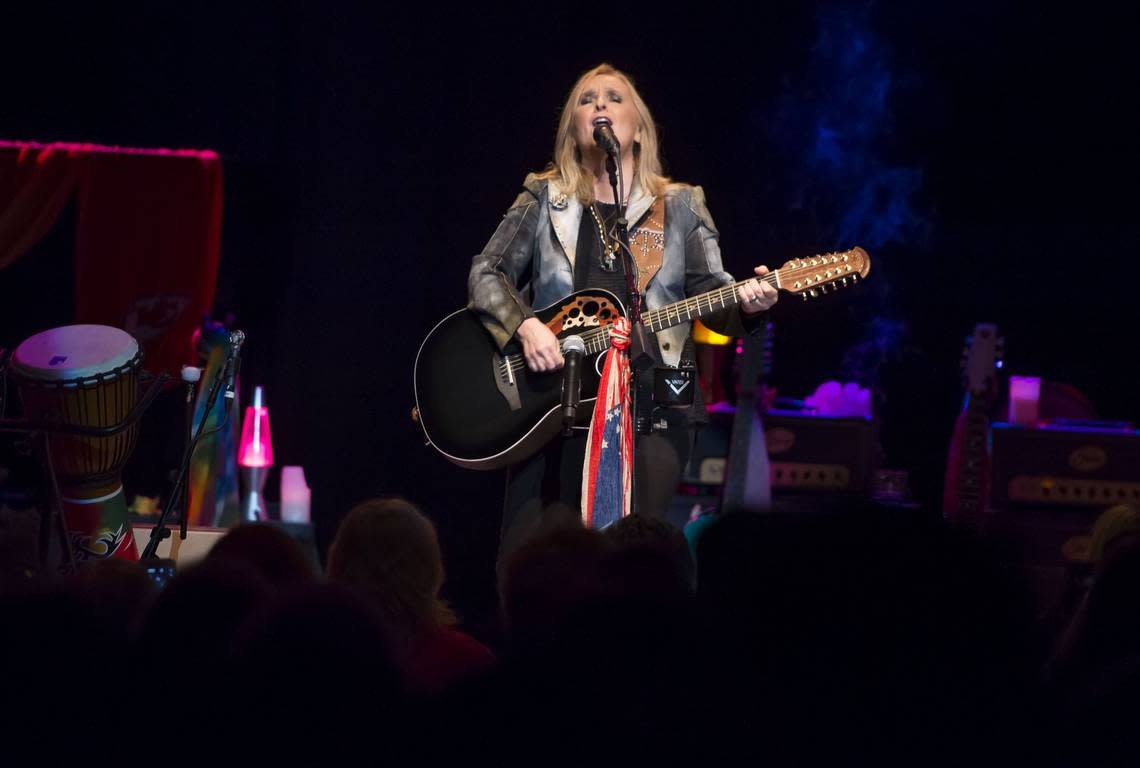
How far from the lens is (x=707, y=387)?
632cm

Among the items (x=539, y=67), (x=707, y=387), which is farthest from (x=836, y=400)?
(x=539, y=67)

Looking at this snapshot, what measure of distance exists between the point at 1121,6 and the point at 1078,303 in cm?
151

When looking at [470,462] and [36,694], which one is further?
[470,462]

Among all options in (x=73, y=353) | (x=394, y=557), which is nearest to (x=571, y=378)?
(x=394, y=557)

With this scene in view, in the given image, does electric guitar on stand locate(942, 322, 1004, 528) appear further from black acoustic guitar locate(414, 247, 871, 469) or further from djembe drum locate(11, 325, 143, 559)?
djembe drum locate(11, 325, 143, 559)

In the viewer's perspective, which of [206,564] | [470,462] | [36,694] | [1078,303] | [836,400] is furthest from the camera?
[1078,303]

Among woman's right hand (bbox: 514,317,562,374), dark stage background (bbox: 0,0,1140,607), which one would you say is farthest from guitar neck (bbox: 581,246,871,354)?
dark stage background (bbox: 0,0,1140,607)

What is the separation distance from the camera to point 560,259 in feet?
15.0

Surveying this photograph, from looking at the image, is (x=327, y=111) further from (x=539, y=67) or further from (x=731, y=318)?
(x=731, y=318)

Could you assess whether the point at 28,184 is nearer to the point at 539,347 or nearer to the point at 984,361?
the point at 539,347

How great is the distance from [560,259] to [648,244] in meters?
0.31

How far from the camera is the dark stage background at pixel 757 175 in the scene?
6371 millimetres

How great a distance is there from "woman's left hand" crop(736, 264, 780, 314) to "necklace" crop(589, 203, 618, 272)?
0.45m

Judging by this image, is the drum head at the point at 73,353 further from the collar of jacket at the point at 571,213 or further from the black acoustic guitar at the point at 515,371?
the collar of jacket at the point at 571,213
